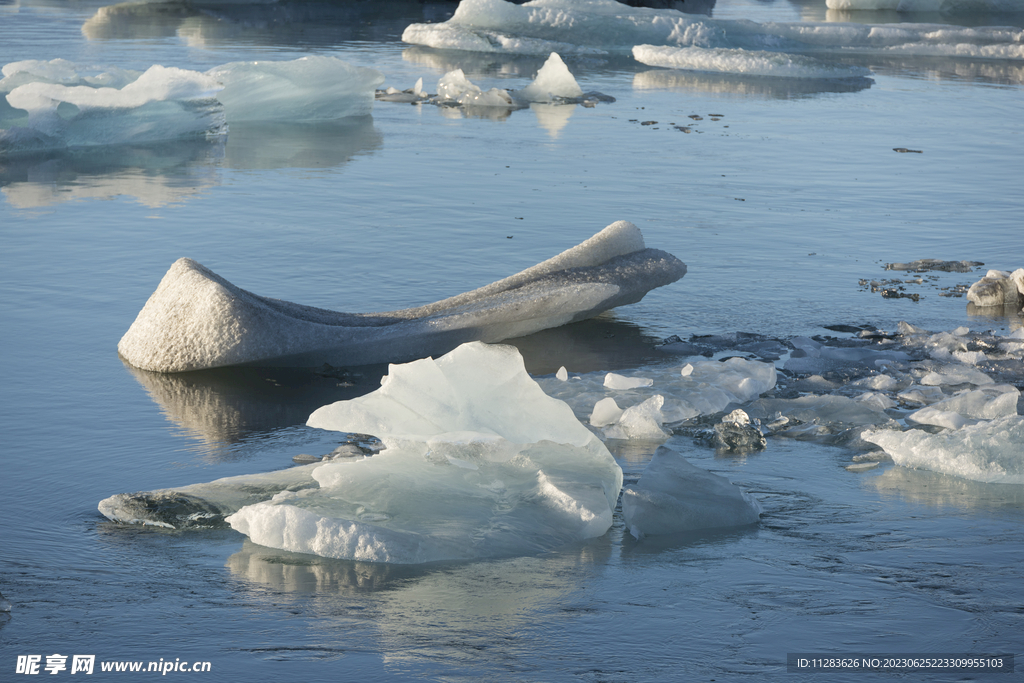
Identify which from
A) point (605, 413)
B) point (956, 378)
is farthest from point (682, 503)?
point (956, 378)

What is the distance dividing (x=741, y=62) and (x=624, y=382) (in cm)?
1509

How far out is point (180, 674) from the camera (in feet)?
8.30

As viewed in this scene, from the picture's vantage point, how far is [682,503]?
339 centimetres

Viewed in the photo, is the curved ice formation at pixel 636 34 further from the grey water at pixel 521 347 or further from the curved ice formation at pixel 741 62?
the grey water at pixel 521 347

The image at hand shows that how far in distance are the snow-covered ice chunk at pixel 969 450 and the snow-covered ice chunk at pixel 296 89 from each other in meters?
9.46

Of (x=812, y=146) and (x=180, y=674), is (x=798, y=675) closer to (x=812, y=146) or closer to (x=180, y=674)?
(x=180, y=674)

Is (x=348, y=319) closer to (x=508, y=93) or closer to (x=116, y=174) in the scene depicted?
(x=116, y=174)

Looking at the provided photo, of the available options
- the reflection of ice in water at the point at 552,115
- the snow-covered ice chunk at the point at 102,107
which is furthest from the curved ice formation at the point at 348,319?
the reflection of ice in water at the point at 552,115

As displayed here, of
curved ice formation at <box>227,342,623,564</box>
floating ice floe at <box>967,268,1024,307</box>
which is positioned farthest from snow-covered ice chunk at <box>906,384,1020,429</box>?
floating ice floe at <box>967,268,1024,307</box>

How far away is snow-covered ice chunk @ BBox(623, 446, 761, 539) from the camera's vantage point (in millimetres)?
3373

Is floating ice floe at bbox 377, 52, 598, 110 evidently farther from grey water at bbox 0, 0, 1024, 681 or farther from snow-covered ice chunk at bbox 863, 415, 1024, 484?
snow-covered ice chunk at bbox 863, 415, 1024, 484

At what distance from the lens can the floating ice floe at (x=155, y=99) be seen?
34.2ft

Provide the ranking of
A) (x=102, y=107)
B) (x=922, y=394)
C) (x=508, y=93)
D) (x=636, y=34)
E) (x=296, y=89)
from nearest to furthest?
(x=922, y=394), (x=102, y=107), (x=296, y=89), (x=508, y=93), (x=636, y=34)

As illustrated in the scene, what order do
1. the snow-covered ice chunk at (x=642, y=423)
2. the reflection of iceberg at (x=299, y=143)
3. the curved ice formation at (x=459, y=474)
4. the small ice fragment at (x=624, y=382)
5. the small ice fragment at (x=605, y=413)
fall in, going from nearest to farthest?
1. the curved ice formation at (x=459, y=474)
2. the snow-covered ice chunk at (x=642, y=423)
3. the small ice fragment at (x=605, y=413)
4. the small ice fragment at (x=624, y=382)
5. the reflection of iceberg at (x=299, y=143)
